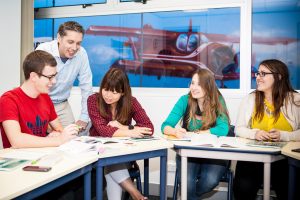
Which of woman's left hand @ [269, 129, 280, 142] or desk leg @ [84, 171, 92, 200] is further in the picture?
woman's left hand @ [269, 129, 280, 142]

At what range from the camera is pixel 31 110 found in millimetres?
2061

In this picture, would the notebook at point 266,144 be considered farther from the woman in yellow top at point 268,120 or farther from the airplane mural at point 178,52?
the airplane mural at point 178,52

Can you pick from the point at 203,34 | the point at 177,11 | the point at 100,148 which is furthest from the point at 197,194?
the point at 177,11

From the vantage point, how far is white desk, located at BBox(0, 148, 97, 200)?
117 cm

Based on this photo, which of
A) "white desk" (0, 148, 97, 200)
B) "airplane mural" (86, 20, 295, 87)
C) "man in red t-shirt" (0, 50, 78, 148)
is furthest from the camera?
"airplane mural" (86, 20, 295, 87)

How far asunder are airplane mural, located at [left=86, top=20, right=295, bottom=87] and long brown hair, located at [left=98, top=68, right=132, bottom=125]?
117cm

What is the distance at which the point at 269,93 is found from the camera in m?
2.62

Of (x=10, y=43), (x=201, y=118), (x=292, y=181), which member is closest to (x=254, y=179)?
(x=292, y=181)

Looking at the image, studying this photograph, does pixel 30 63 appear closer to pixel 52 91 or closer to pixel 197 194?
pixel 52 91

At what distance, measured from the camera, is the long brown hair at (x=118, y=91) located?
2434 mm

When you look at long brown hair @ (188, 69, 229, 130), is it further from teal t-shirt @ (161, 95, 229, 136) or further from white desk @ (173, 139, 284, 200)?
white desk @ (173, 139, 284, 200)

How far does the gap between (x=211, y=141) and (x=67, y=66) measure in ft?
4.55

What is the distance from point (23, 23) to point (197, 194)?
2.64m

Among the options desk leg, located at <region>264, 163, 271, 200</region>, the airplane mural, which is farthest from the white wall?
desk leg, located at <region>264, 163, 271, 200</region>
